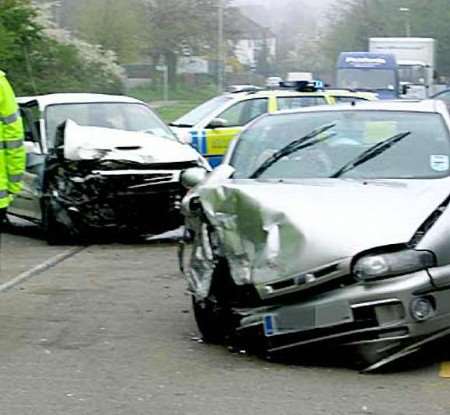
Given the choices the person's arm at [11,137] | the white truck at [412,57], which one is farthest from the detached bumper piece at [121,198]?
the white truck at [412,57]

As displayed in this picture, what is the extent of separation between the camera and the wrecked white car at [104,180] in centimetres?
1322

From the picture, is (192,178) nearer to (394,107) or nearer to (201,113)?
(394,107)

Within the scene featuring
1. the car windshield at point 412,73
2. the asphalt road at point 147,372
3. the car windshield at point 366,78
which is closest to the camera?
the asphalt road at point 147,372

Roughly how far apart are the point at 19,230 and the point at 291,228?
9.40m

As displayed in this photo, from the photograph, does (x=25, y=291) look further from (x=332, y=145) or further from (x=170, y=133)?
(x=170, y=133)

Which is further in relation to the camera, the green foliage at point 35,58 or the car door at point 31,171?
the green foliage at point 35,58

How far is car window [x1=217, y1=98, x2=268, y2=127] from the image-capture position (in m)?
19.2

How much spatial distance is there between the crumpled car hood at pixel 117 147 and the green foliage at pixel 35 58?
15.9 m

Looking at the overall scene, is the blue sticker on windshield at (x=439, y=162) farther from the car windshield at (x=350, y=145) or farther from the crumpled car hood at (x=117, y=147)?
the crumpled car hood at (x=117, y=147)

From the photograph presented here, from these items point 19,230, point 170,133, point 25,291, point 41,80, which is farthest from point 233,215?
point 41,80

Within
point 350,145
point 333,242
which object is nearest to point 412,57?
point 350,145

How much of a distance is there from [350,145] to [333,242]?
1.78m

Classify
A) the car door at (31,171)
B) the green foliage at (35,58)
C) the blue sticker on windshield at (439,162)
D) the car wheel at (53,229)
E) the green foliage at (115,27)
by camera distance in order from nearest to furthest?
the blue sticker on windshield at (439,162) → the car wheel at (53,229) → the car door at (31,171) → the green foliage at (35,58) → the green foliage at (115,27)

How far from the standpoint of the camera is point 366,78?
35750mm
